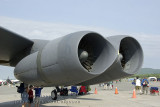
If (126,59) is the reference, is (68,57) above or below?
below

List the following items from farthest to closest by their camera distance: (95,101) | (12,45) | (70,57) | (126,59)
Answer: (95,101), (126,59), (12,45), (70,57)

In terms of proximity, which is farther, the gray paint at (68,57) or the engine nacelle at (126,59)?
the engine nacelle at (126,59)

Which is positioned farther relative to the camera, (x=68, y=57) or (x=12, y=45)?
(x=12, y=45)

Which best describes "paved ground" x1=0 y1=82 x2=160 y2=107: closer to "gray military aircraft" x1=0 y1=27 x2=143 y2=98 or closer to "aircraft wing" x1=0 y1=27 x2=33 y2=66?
"gray military aircraft" x1=0 y1=27 x2=143 y2=98

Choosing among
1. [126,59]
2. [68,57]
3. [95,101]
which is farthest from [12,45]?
[95,101]

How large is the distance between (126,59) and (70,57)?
3682mm

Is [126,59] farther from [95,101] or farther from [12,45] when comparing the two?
[12,45]

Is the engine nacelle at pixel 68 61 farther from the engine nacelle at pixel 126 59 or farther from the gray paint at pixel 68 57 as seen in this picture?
the engine nacelle at pixel 126 59

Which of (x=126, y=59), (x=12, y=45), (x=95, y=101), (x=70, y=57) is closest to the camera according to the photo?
(x=70, y=57)

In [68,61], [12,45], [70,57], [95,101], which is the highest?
[12,45]

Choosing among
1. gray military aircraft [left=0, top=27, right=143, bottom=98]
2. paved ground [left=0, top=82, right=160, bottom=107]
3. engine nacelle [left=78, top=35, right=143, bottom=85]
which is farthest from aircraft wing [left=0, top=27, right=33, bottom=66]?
engine nacelle [left=78, top=35, right=143, bottom=85]

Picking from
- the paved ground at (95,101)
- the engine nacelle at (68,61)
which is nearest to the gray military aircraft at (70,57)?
the engine nacelle at (68,61)

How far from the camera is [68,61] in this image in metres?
5.73

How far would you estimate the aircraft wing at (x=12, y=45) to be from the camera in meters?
7.11
